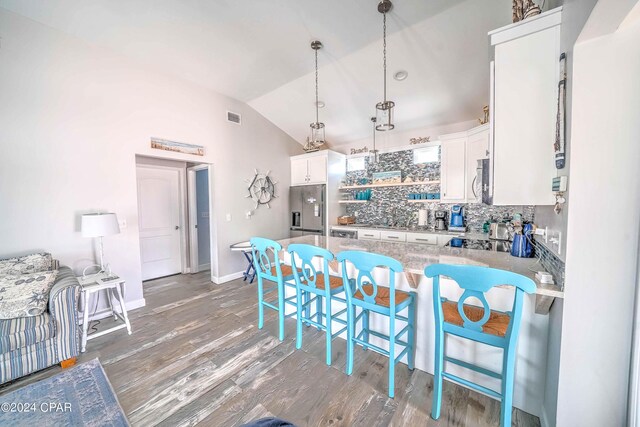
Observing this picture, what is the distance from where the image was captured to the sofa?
5.93 feet

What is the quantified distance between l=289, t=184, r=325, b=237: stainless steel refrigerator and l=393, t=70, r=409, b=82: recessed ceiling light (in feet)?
6.98

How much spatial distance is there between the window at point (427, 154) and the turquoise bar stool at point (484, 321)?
3.09 meters

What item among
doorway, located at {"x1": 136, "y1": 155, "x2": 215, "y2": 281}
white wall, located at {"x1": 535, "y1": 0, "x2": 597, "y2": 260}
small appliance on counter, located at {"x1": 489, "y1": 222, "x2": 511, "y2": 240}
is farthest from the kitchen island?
doorway, located at {"x1": 136, "y1": 155, "x2": 215, "y2": 281}

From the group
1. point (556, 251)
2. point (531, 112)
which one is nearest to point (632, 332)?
point (556, 251)

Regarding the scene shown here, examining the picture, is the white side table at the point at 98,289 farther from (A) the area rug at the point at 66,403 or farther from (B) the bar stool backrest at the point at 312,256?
(B) the bar stool backrest at the point at 312,256

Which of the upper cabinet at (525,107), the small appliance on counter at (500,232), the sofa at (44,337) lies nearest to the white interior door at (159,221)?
the sofa at (44,337)

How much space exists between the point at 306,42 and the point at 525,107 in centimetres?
236

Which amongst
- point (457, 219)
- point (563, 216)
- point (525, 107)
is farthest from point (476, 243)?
point (525, 107)

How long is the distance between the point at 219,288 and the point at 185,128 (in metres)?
2.49

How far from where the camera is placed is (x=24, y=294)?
1904 mm

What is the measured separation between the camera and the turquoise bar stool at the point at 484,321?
3.88 feet

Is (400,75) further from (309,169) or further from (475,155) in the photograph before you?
(309,169)

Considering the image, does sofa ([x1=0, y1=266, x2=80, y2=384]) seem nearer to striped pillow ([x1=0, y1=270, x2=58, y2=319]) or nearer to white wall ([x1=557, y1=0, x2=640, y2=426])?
striped pillow ([x1=0, y1=270, x2=58, y2=319])

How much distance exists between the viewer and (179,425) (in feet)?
4.95
